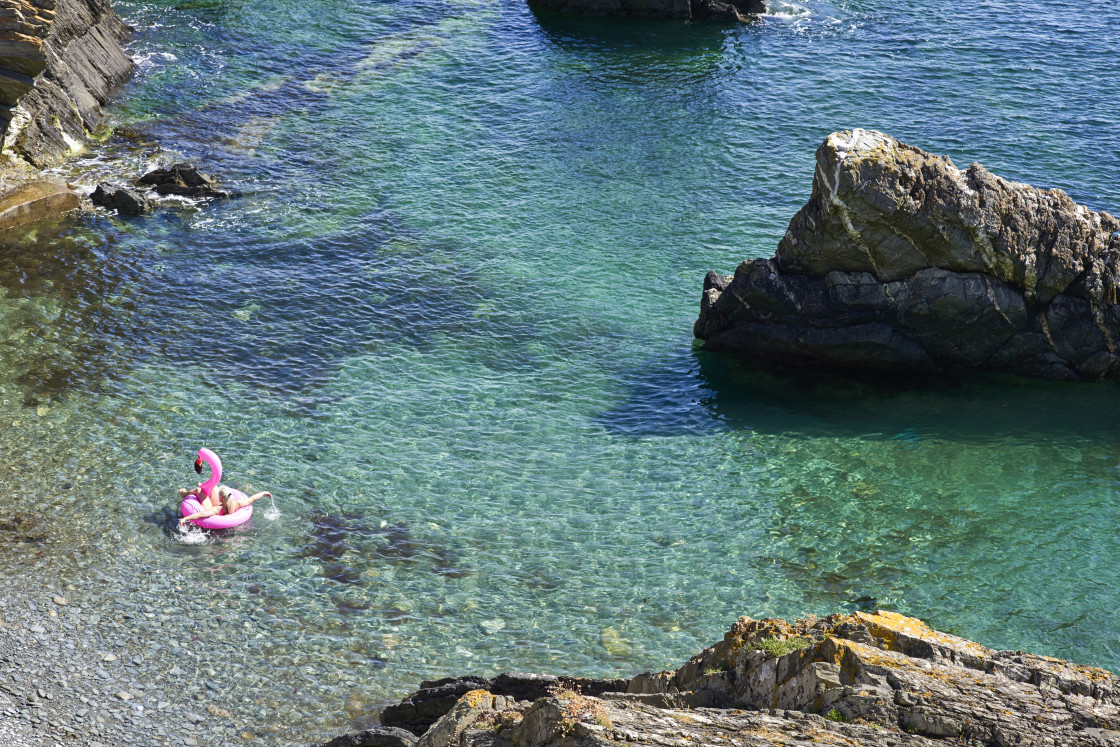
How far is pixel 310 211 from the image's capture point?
124 feet

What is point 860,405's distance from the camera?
92.0 feet

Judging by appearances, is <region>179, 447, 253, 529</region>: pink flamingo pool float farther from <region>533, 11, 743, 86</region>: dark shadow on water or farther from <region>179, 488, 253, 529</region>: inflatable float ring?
<region>533, 11, 743, 86</region>: dark shadow on water

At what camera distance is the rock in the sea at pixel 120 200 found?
1421 inches

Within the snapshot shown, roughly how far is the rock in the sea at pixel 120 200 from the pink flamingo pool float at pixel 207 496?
17119mm

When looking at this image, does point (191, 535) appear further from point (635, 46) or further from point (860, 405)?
point (635, 46)

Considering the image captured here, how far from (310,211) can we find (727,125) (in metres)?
20.5

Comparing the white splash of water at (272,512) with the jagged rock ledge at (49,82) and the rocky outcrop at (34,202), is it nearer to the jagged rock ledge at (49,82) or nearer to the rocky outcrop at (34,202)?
the rocky outcrop at (34,202)

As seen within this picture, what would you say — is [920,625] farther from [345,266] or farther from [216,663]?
[345,266]

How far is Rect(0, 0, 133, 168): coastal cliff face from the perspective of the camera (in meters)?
32.9

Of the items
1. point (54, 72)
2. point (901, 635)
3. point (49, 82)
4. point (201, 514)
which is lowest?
point (201, 514)

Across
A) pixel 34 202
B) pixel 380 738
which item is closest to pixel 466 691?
pixel 380 738

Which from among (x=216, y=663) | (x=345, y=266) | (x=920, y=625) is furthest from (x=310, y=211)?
(x=920, y=625)

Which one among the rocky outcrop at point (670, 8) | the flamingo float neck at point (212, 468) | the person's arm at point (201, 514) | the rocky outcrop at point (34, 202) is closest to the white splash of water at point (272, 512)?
the person's arm at point (201, 514)

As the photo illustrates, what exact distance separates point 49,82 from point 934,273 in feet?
121
